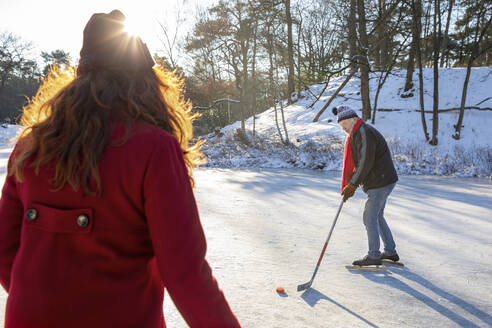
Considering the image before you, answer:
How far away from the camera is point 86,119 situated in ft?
3.06

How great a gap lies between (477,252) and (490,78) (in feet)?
60.8

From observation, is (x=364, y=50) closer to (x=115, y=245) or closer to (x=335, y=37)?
(x=335, y=37)

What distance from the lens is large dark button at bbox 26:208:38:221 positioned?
0.92 metres

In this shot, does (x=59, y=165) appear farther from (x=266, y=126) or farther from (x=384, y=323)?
(x=266, y=126)

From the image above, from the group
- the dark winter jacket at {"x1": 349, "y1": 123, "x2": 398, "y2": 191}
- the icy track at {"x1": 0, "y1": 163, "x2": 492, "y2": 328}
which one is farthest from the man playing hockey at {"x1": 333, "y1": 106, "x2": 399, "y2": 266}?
the icy track at {"x1": 0, "y1": 163, "x2": 492, "y2": 328}

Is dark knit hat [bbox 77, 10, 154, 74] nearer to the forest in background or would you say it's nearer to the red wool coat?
the red wool coat

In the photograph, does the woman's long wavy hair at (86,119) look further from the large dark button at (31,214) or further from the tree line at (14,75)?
the tree line at (14,75)

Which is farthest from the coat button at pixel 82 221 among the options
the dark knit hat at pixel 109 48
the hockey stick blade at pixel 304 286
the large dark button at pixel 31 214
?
the hockey stick blade at pixel 304 286

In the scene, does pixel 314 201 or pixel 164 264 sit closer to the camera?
pixel 164 264

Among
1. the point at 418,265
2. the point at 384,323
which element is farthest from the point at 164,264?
the point at 418,265

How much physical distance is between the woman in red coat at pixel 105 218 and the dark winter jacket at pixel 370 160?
3.38m

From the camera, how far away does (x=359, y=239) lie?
199 inches

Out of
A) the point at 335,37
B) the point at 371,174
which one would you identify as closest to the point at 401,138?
the point at 335,37

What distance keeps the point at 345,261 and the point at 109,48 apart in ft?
12.8
